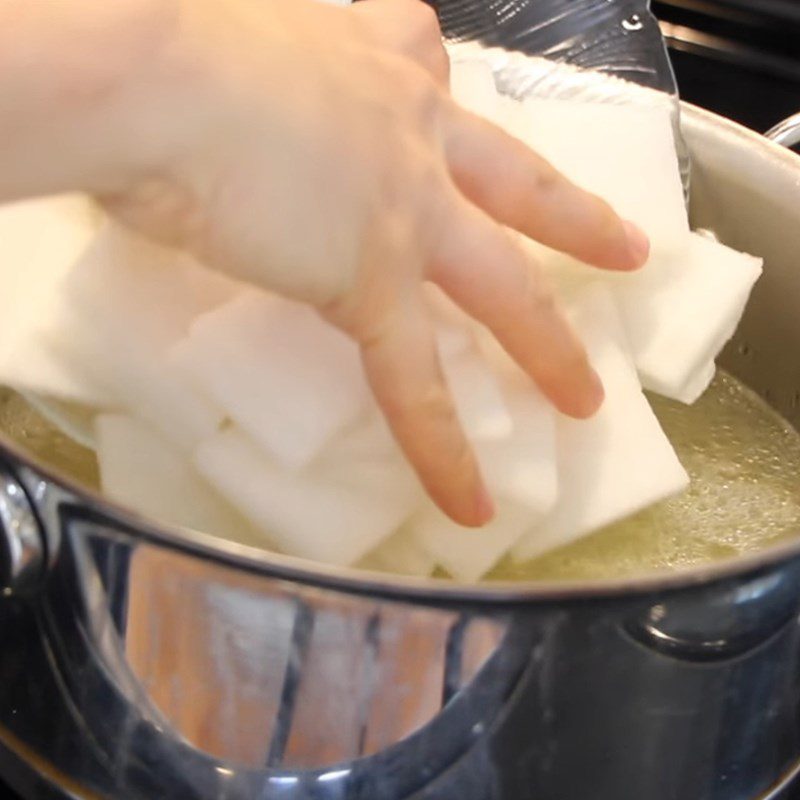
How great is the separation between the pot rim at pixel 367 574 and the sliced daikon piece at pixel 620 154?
172mm

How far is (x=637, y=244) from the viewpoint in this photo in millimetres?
390

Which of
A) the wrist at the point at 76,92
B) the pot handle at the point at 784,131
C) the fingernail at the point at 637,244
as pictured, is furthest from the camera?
the pot handle at the point at 784,131

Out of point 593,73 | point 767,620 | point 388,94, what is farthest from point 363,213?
point 593,73

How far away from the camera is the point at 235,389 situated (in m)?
0.32

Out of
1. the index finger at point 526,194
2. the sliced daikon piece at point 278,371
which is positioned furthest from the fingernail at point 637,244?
the sliced daikon piece at point 278,371

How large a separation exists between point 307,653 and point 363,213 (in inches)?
4.5

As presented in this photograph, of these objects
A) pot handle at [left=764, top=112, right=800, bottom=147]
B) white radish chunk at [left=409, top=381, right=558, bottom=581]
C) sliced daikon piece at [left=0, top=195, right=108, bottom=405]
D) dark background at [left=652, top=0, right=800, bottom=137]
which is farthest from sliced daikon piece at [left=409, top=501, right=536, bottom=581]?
dark background at [left=652, top=0, right=800, bottom=137]

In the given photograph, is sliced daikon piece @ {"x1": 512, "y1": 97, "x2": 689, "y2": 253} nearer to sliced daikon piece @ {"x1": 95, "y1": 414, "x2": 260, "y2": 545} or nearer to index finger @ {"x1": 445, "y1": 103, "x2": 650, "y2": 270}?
index finger @ {"x1": 445, "y1": 103, "x2": 650, "y2": 270}

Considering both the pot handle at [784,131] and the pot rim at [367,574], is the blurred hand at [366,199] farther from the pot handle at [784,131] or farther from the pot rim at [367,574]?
the pot handle at [784,131]

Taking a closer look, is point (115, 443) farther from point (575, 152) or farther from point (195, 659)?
point (575, 152)

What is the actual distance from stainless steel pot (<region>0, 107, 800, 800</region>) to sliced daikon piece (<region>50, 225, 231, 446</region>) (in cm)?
4

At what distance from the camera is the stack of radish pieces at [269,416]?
0.33 meters

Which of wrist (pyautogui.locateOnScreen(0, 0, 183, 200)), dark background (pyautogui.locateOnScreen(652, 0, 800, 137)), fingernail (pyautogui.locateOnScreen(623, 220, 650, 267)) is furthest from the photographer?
dark background (pyautogui.locateOnScreen(652, 0, 800, 137))

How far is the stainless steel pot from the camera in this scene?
0.95 feet
